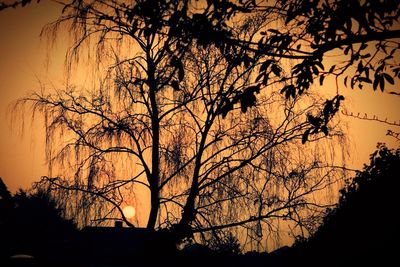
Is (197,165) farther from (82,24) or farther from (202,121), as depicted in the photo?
(82,24)

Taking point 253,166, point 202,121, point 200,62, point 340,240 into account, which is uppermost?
point 200,62

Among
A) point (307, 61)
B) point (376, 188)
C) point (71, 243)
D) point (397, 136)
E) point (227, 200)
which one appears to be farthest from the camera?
point (71, 243)

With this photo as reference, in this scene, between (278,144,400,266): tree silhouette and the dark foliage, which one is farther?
the dark foliage

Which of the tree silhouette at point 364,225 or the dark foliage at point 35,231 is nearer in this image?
the tree silhouette at point 364,225

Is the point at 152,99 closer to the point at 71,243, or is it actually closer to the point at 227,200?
the point at 227,200

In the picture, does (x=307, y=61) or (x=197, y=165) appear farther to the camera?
(x=197, y=165)

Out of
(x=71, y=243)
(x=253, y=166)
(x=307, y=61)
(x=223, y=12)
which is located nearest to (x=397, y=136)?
(x=307, y=61)

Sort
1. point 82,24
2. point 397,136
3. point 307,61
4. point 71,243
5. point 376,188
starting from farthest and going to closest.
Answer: point 71,243
point 376,188
point 82,24
point 397,136
point 307,61

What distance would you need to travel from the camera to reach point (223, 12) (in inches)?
179

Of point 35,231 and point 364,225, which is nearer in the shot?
point 364,225

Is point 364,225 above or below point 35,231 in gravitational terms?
below

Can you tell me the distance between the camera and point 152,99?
9.56m

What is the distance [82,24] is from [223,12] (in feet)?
15.8

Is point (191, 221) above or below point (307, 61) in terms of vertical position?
below
